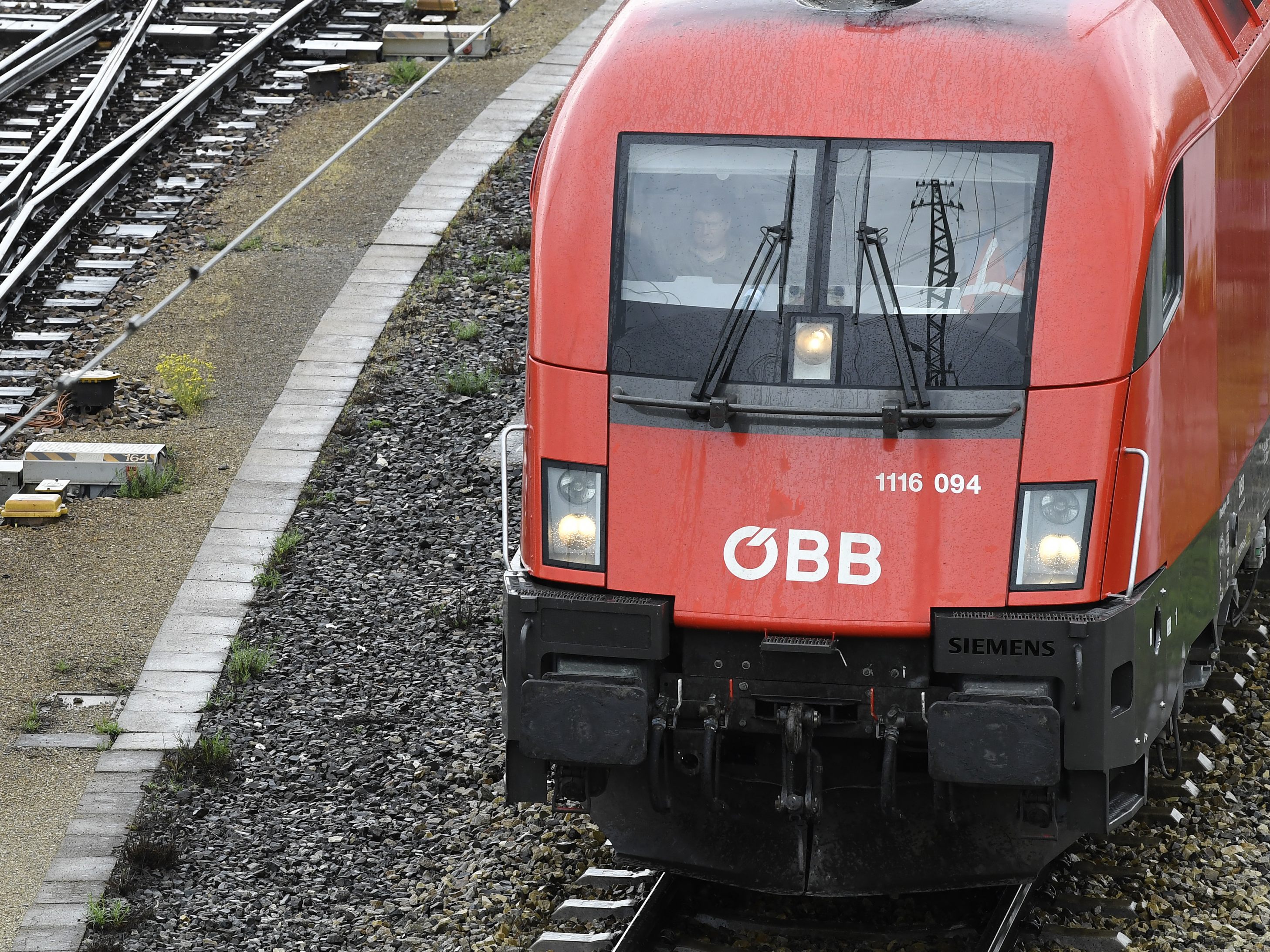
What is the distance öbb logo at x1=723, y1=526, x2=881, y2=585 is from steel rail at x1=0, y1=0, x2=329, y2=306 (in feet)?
29.0

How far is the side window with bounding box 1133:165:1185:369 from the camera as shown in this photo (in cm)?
605

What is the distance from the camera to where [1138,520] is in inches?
237

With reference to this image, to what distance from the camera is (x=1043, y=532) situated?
600cm

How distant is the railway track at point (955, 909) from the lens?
668 centimetres

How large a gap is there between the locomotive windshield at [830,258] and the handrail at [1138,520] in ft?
1.56

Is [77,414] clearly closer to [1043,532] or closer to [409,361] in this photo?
[409,361]

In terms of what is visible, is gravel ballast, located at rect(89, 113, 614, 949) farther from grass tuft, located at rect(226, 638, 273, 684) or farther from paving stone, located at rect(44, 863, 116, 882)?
paving stone, located at rect(44, 863, 116, 882)

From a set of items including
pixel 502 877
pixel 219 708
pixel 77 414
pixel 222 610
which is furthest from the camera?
pixel 77 414

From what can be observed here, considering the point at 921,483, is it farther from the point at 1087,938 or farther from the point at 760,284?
the point at 1087,938

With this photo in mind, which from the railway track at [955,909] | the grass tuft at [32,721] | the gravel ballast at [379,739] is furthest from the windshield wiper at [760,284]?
the grass tuft at [32,721]

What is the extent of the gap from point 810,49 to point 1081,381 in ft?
4.97

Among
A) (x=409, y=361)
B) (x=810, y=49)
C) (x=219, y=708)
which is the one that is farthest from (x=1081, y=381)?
(x=409, y=361)

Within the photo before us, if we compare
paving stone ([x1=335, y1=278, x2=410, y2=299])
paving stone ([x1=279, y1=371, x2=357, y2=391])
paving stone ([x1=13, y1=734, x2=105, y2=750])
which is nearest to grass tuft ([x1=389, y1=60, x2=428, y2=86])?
paving stone ([x1=335, y1=278, x2=410, y2=299])

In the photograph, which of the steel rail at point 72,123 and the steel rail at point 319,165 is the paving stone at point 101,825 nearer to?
the steel rail at point 319,165
